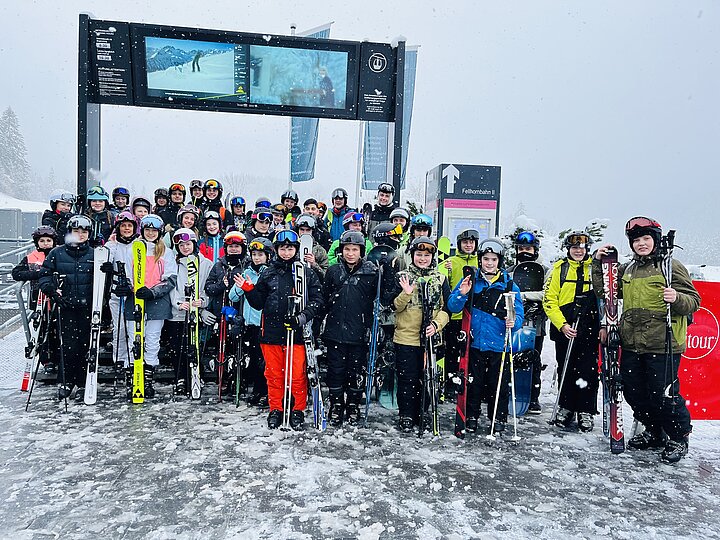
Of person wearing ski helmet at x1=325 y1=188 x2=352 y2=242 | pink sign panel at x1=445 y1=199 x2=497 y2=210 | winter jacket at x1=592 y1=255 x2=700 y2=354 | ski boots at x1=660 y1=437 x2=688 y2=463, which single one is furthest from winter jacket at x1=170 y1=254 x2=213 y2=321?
pink sign panel at x1=445 y1=199 x2=497 y2=210

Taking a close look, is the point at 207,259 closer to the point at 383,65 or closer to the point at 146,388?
the point at 146,388

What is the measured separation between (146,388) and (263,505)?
3268mm

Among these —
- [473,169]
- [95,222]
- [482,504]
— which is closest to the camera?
[482,504]

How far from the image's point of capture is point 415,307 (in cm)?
579

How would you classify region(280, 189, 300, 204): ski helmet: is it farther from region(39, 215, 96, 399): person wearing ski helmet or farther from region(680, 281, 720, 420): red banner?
region(680, 281, 720, 420): red banner

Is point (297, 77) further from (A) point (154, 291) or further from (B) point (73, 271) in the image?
(B) point (73, 271)

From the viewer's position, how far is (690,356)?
5742mm

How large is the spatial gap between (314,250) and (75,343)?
10.8ft

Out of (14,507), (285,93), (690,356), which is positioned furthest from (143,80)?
(690,356)

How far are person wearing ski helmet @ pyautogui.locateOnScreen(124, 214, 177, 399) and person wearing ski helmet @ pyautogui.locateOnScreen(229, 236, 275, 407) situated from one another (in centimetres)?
96

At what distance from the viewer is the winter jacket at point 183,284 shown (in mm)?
6680

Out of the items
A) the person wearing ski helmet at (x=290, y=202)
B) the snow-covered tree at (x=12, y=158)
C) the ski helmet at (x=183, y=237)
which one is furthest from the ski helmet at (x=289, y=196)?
the snow-covered tree at (x=12, y=158)

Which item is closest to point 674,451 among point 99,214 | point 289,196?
point 289,196

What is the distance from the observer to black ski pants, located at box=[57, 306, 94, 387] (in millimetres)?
6355
